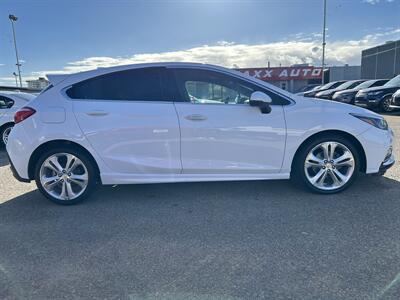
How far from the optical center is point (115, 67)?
4062mm

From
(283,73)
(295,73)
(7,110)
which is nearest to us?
(7,110)

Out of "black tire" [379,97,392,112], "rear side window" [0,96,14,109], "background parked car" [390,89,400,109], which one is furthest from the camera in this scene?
"black tire" [379,97,392,112]

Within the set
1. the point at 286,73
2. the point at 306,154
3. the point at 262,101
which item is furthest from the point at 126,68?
the point at 286,73

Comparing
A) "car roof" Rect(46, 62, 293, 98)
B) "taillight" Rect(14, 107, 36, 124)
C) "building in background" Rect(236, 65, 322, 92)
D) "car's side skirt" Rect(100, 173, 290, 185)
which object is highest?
"building in background" Rect(236, 65, 322, 92)

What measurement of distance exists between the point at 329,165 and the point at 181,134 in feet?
6.12

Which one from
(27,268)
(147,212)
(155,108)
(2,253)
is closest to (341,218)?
(147,212)

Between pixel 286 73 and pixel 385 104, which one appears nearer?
pixel 385 104

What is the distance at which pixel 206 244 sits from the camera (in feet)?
9.79

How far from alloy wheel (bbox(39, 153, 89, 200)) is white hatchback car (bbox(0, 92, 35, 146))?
4.83m

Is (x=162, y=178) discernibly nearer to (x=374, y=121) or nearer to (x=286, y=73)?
(x=374, y=121)

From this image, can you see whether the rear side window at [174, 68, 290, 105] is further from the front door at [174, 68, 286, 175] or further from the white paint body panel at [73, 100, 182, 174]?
the white paint body panel at [73, 100, 182, 174]

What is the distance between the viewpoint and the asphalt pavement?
2.37m

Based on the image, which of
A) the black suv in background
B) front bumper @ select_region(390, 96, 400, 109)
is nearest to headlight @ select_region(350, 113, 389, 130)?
front bumper @ select_region(390, 96, 400, 109)

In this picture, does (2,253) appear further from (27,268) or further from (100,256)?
(100,256)
